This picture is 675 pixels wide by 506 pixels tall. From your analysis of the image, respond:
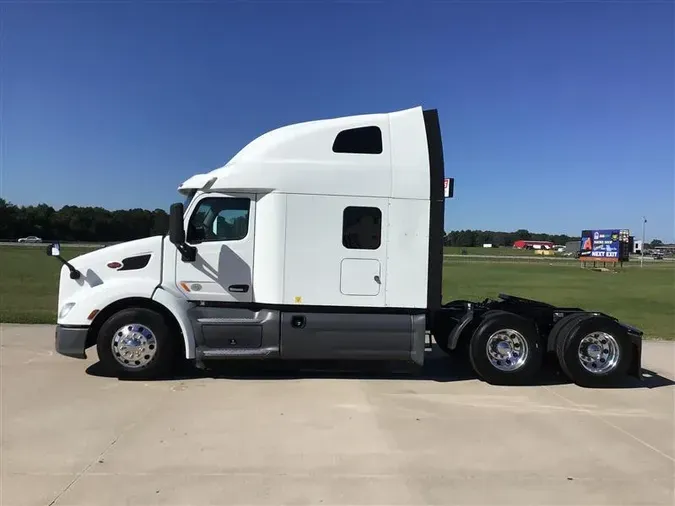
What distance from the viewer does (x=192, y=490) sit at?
12.6 feet

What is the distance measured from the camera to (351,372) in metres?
7.50

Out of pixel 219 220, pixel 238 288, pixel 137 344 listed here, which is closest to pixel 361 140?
pixel 219 220

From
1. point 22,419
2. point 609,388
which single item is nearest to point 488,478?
point 609,388

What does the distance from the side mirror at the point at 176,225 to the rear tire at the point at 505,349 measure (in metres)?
3.93

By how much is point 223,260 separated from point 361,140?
2349mm

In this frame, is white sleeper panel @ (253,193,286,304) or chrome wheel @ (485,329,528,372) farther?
chrome wheel @ (485,329,528,372)

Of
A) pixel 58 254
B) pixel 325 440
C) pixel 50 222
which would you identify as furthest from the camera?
pixel 50 222

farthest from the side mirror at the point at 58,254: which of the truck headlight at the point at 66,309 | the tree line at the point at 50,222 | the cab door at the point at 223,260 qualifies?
the tree line at the point at 50,222

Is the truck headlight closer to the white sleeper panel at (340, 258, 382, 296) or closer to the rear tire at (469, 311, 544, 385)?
the white sleeper panel at (340, 258, 382, 296)

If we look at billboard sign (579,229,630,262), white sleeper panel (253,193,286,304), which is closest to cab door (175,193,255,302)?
white sleeper panel (253,193,286,304)

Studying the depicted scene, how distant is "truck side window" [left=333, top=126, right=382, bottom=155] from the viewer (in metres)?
7.02

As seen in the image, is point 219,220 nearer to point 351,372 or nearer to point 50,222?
point 351,372

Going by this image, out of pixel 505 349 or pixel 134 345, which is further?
pixel 505 349

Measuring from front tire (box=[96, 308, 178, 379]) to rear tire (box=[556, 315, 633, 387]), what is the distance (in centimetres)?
504
